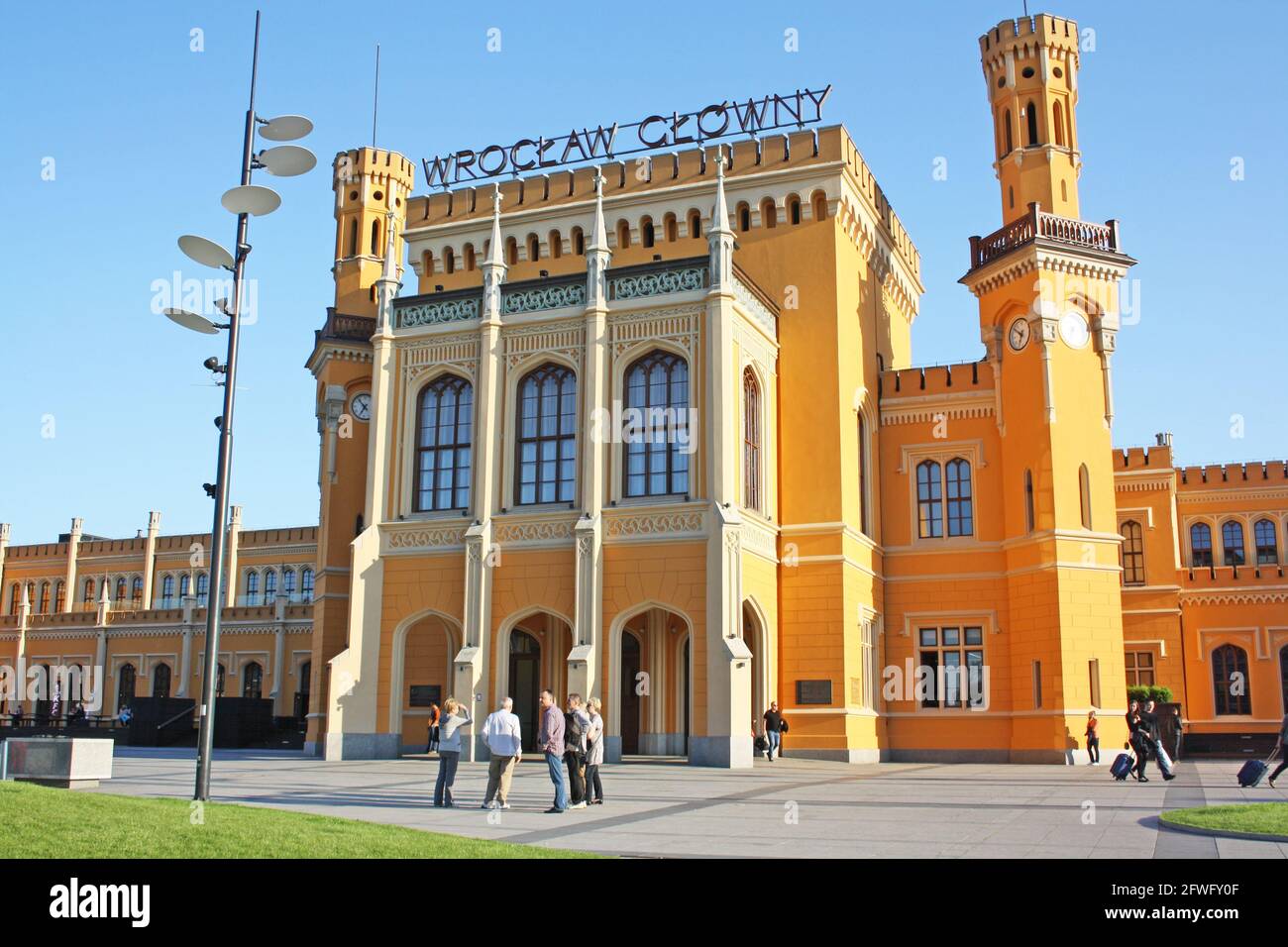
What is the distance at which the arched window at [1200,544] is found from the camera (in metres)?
52.8

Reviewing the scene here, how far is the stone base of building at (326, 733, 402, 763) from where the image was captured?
100ft

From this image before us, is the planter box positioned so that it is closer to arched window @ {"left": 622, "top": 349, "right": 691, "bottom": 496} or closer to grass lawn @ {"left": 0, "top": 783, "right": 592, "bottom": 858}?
grass lawn @ {"left": 0, "top": 783, "right": 592, "bottom": 858}

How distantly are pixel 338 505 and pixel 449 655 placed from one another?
745 cm

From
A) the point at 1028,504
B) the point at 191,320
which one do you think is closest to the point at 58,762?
the point at 191,320

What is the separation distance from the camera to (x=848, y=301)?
3462 cm

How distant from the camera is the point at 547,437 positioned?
31.4 meters

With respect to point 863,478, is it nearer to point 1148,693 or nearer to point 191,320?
point 1148,693

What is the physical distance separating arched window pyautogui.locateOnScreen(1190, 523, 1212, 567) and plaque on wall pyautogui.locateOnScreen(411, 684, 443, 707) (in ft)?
118

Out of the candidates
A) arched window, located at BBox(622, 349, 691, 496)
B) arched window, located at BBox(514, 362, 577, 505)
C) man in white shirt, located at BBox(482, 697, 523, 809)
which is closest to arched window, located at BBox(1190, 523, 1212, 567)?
arched window, located at BBox(622, 349, 691, 496)

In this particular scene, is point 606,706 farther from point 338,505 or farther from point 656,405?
point 338,505

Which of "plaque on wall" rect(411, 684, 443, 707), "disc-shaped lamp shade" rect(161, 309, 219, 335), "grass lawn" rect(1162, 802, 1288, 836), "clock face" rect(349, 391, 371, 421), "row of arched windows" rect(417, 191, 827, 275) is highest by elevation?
"row of arched windows" rect(417, 191, 827, 275)

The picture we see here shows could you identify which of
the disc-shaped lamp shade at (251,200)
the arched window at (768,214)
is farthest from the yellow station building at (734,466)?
the disc-shaped lamp shade at (251,200)
